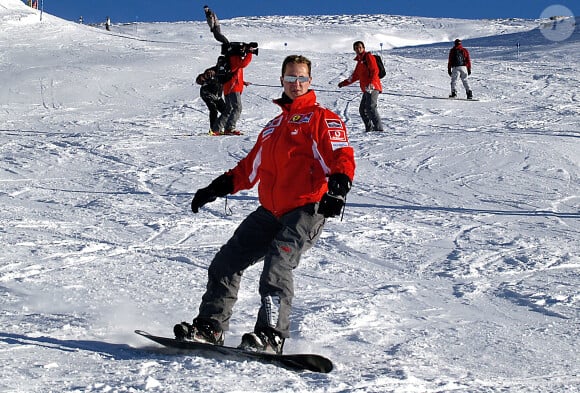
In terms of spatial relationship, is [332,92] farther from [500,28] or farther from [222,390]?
[500,28]

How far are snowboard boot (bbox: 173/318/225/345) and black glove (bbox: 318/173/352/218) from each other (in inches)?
30.2

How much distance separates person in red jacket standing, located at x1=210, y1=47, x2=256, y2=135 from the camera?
11891 millimetres

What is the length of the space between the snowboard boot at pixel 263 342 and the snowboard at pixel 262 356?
0.06 m

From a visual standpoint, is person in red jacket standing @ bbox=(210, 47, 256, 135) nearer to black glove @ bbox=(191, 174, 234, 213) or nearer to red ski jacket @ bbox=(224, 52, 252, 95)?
red ski jacket @ bbox=(224, 52, 252, 95)

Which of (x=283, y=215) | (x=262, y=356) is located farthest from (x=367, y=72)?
(x=262, y=356)

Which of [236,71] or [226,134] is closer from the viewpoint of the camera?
[236,71]

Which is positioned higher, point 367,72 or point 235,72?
point 367,72

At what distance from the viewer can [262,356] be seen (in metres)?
3.26

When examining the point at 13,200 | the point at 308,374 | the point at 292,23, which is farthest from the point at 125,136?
the point at 292,23

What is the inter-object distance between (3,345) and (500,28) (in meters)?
53.2

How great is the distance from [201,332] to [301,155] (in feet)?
3.01

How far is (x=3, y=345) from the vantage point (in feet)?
11.3

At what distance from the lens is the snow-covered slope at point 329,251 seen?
330 centimetres

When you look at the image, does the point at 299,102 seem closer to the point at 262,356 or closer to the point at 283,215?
the point at 283,215
